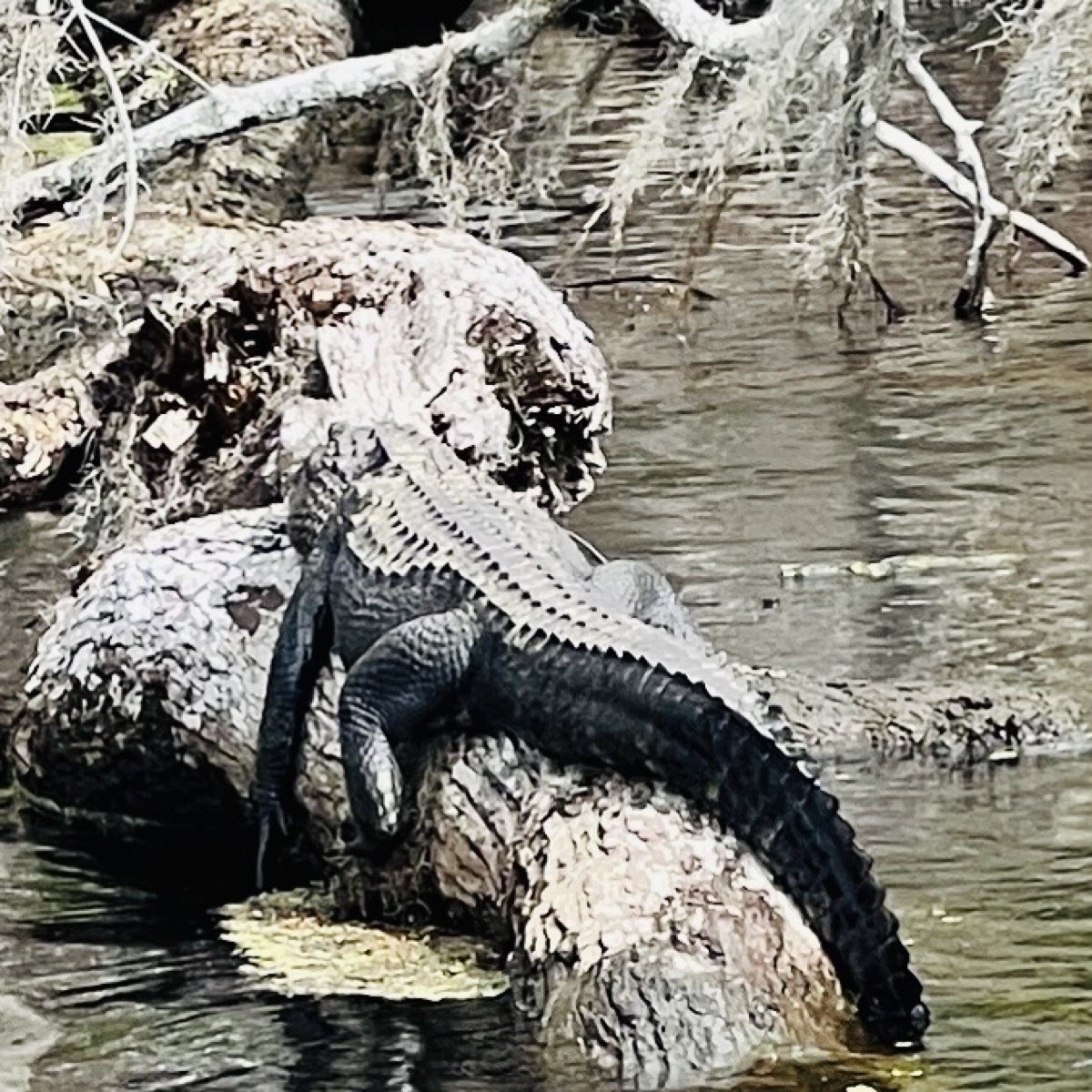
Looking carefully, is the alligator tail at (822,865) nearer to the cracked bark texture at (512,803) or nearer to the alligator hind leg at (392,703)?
the cracked bark texture at (512,803)

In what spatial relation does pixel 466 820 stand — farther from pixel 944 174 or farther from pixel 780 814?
pixel 944 174

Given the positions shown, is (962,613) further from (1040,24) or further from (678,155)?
(678,155)

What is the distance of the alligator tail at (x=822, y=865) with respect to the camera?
5176mm

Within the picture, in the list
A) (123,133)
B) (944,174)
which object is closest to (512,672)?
(123,133)

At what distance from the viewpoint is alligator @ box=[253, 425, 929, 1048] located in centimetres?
528

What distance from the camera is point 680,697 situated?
219 inches

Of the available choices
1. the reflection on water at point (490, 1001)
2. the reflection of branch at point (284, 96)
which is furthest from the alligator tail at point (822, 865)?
the reflection of branch at point (284, 96)

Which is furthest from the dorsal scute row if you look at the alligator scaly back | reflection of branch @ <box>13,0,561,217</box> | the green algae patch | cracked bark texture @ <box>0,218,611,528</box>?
reflection of branch @ <box>13,0,561,217</box>

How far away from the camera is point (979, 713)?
7.20 m

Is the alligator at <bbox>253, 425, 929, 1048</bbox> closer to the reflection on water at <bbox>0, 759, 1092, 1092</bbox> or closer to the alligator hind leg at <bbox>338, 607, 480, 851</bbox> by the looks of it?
the alligator hind leg at <bbox>338, 607, 480, 851</bbox>

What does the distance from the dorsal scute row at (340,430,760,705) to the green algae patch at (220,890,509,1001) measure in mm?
697

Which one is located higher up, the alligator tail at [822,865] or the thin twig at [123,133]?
the thin twig at [123,133]

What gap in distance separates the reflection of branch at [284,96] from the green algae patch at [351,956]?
20.4ft

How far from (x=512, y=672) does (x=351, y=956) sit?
0.70 metres
